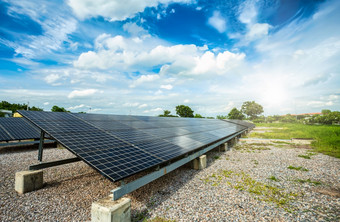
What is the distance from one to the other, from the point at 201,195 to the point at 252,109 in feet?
430

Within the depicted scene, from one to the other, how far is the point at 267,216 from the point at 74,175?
9.65 meters

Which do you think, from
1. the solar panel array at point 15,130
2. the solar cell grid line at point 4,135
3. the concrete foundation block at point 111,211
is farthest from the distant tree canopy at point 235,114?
the concrete foundation block at point 111,211

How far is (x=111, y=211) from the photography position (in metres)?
4.30

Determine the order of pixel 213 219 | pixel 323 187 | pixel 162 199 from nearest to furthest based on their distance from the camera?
pixel 213 219 < pixel 162 199 < pixel 323 187

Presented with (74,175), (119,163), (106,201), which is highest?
(119,163)

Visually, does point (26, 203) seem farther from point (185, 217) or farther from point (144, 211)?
point (185, 217)

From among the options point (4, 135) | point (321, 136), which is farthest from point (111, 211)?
point (321, 136)

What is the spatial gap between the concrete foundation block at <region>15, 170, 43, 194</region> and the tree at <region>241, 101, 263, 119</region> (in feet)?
440

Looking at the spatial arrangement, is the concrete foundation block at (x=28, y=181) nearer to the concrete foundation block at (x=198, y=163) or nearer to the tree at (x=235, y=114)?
the concrete foundation block at (x=198, y=163)

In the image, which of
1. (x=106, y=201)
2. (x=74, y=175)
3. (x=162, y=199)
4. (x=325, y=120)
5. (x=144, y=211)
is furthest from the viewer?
(x=325, y=120)

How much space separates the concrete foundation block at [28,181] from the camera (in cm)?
682

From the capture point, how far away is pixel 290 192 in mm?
7355

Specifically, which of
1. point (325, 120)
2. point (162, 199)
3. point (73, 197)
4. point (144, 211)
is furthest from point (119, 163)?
point (325, 120)

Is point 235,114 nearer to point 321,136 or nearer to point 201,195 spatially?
point 321,136
